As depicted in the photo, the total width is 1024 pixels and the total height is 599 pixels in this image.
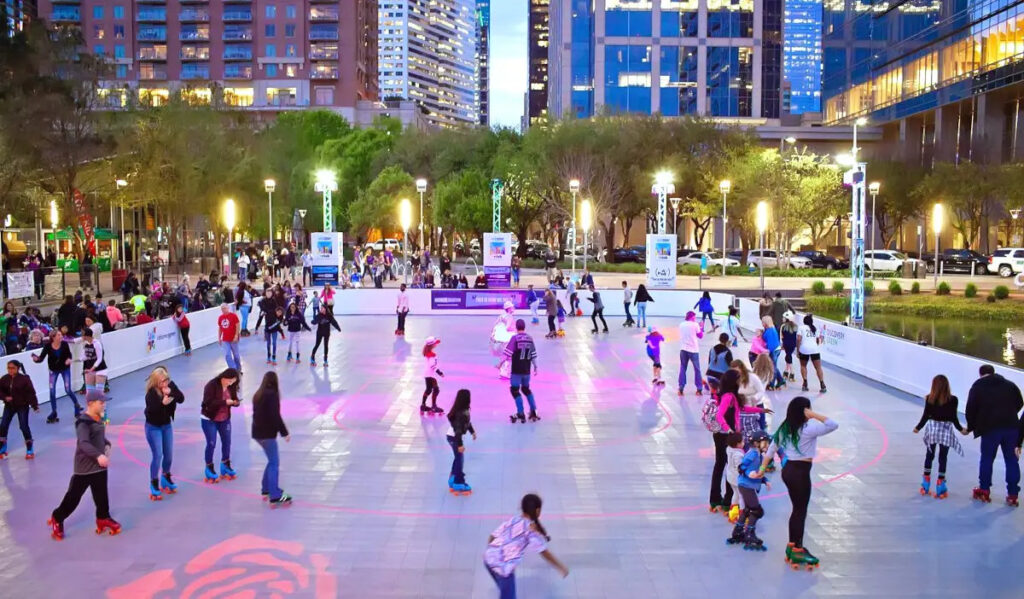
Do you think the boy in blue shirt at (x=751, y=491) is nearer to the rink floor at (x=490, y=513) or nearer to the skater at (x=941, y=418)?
the rink floor at (x=490, y=513)

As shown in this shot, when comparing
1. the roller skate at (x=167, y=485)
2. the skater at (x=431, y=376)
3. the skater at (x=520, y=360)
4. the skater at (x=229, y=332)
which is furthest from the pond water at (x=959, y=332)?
the roller skate at (x=167, y=485)

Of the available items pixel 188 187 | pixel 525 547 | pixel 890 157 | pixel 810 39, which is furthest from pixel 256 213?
pixel 810 39

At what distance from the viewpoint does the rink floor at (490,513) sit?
773 centimetres

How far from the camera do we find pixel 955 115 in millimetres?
64500

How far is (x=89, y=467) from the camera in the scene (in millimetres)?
8633

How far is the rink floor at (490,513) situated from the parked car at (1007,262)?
37.1 m

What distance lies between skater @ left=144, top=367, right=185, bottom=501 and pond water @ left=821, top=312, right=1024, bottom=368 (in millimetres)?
21601

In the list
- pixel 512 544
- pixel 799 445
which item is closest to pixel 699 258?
pixel 799 445

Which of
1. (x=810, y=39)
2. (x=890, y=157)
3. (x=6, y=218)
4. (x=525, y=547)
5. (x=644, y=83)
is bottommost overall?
(x=525, y=547)

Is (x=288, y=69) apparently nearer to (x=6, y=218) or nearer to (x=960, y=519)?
(x=6, y=218)

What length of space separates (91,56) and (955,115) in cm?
5689

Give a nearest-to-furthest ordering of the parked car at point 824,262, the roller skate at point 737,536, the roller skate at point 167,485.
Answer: the roller skate at point 737,536
the roller skate at point 167,485
the parked car at point 824,262

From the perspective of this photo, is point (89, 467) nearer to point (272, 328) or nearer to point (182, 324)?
point (272, 328)

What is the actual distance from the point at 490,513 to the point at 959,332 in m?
26.4
